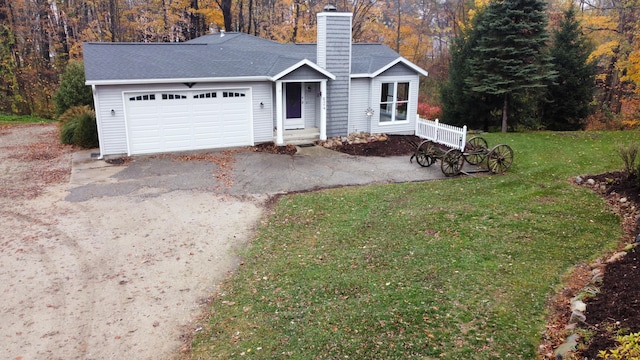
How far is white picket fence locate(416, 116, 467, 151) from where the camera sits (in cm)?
1518

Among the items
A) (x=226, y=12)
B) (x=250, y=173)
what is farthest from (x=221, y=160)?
(x=226, y=12)

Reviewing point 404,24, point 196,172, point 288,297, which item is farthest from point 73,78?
point 404,24

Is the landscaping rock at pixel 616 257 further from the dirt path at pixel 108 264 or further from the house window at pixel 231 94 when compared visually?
the house window at pixel 231 94

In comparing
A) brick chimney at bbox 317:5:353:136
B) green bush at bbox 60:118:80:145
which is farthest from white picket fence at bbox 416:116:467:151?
green bush at bbox 60:118:80:145

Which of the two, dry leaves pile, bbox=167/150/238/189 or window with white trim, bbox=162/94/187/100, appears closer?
dry leaves pile, bbox=167/150/238/189

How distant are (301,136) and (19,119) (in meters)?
17.0

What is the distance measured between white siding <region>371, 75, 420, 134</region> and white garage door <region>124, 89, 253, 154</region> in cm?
506

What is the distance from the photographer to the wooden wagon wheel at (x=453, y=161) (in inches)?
503

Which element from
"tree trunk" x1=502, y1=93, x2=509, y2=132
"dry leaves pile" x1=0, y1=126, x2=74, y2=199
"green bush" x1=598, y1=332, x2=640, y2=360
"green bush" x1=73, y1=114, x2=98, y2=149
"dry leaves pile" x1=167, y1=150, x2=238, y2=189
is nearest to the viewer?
"green bush" x1=598, y1=332, x2=640, y2=360

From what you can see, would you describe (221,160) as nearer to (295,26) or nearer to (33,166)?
(33,166)

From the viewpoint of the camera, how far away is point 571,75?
66.2ft

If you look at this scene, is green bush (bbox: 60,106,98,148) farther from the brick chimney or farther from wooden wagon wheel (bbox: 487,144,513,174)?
wooden wagon wheel (bbox: 487,144,513,174)

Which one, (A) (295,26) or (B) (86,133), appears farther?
(A) (295,26)

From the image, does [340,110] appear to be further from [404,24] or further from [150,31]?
[404,24]
